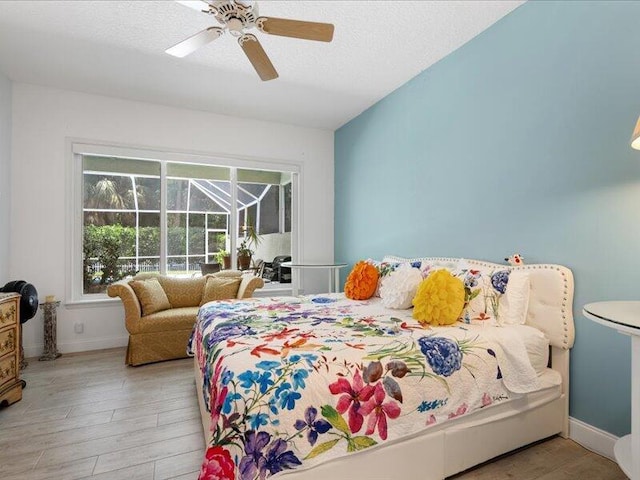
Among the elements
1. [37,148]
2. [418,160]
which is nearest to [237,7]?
[418,160]

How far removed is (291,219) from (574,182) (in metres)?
3.38

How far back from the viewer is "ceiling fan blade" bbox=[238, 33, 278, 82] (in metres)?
2.01

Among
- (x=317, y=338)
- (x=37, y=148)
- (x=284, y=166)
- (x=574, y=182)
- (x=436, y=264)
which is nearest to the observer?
(x=317, y=338)

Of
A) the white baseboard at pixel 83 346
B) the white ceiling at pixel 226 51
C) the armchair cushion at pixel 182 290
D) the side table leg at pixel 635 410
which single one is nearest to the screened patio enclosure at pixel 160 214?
the armchair cushion at pixel 182 290

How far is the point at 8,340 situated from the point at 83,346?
1.33 m

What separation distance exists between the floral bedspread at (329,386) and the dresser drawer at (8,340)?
1558mm

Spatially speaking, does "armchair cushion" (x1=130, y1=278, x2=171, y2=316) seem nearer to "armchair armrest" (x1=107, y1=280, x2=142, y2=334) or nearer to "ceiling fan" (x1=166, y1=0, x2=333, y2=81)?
"armchair armrest" (x1=107, y1=280, x2=142, y2=334)

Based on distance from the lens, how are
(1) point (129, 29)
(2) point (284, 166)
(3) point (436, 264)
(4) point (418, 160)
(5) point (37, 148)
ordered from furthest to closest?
1. (2) point (284, 166)
2. (5) point (37, 148)
3. (4) point (418, 160)
4. (3) point (436, 264)
5. (1) point (129, 29)

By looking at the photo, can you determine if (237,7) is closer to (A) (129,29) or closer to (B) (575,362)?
(A) (129,29)

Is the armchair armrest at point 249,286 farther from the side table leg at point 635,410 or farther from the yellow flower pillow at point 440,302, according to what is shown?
the side table leg at point 635,410

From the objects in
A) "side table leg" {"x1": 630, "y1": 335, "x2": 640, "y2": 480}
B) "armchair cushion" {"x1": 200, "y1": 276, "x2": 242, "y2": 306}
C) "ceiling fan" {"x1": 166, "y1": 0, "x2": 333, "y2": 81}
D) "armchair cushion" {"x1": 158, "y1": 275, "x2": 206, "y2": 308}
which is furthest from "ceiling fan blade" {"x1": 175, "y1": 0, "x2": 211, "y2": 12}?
"armchair cushion" {"x1": 158, "y1": 275, "x2": 206, "y2": 308}

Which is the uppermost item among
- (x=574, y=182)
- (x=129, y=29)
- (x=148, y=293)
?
(x=129, y=29)

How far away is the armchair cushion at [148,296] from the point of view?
335 centimetres

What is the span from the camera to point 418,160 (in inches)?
127
